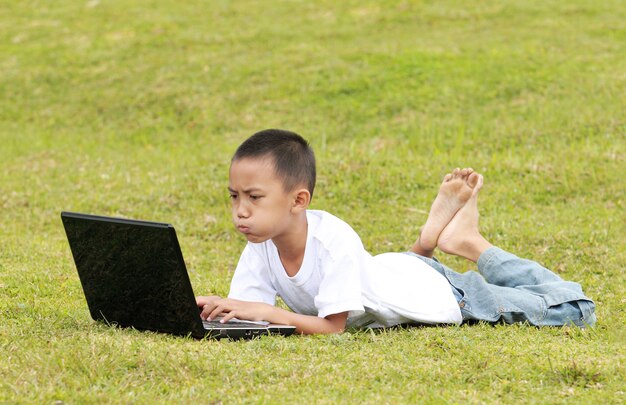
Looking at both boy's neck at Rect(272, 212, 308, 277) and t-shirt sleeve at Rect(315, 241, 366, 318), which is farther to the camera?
boy's neck at Rect(272, 212, 308, 277)

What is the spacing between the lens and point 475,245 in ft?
20.7

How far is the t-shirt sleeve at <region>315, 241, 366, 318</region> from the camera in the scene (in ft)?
16.4

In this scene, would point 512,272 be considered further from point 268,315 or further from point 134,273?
point 134,273

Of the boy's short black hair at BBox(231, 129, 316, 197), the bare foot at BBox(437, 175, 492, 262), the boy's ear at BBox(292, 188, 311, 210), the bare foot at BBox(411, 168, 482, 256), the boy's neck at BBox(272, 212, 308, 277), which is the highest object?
the boy's short black hair at BBox(231, 129, 316, 197)

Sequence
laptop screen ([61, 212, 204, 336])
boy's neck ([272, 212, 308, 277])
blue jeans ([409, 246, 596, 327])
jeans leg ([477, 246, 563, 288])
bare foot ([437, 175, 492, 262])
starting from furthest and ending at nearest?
1. bare foot ([437, 175, 492, 262])
2. jeans leg ([477, 246, 563, 288])
3. blue jeans ([409, 246, 596, 327])
4. boy's neck ([272, 212, 308, 277])
5. laptop screen ([61, 212, 204, 336])

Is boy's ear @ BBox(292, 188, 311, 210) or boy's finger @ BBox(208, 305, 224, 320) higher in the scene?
boy's ear @ BBox(292, 188, 311, 210)

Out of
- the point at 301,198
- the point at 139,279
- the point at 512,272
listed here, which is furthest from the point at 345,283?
the point at 512,272

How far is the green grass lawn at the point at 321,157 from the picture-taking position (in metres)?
4.28

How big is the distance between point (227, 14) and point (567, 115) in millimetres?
9073

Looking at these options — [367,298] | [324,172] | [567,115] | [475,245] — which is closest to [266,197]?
[367,298]

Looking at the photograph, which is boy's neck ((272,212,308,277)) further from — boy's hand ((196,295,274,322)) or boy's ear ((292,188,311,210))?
boy's hand ((196,295,274,322))

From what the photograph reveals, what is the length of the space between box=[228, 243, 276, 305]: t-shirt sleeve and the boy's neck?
14 centimetres

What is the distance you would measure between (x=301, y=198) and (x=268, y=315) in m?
0.64

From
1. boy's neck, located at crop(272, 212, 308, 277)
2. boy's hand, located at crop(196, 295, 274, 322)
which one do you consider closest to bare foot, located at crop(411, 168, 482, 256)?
boy's neck, located at crop(272, 212, 308, 277)
